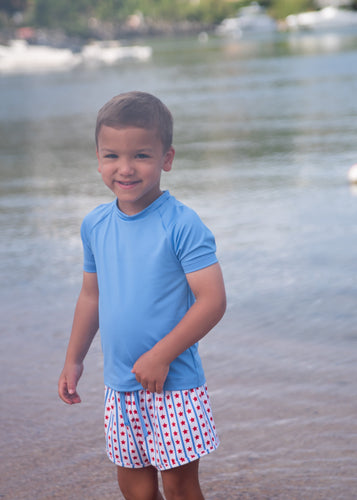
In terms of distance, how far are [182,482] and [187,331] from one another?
422 millimetres

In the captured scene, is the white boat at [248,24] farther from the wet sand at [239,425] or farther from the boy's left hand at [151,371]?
the boy's left hand at [151,371]

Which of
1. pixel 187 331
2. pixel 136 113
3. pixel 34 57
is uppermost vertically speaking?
pixel 136 113

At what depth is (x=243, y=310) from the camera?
4332 millimetres

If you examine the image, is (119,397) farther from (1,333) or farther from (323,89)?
(323,89)

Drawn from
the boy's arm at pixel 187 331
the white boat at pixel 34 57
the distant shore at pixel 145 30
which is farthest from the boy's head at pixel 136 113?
the distant shore at pixel 145 30

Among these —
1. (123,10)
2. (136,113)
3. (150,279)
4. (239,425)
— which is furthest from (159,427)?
(123,10)

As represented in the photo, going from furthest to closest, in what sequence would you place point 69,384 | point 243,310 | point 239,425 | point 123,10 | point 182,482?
1. point 123,10
2. point 243,310
3. point 239,425
4. point 69,384
5. point 182,482

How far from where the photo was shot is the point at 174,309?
1979 millimetres

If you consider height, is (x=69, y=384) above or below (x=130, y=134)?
below

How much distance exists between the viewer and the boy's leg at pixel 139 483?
210cm

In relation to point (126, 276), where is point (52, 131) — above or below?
below

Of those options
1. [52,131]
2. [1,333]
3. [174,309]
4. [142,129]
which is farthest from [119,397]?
[52,131]

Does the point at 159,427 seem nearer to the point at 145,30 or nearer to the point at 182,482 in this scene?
the point at 182,482

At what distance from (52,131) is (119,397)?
12893 millimetres
